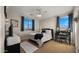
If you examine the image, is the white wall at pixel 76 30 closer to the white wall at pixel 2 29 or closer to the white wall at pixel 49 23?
the white wall at pixel 49 23

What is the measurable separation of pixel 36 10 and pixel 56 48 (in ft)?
2.65

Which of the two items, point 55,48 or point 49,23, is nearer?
point 55,48

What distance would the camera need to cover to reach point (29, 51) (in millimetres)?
1917

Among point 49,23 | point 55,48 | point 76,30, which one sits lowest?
point 55,48

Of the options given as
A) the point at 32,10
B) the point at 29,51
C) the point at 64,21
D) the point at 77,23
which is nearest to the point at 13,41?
the point at 29,51

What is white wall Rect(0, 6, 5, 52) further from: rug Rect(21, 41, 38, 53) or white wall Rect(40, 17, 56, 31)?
white wall Rect(40, 17, 56, 31)

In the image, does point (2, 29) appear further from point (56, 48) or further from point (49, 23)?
point (56, 48)

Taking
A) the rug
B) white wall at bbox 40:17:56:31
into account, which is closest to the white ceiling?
white wall at bbox 40:17:56:31

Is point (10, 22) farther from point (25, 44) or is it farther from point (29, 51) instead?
point (29, 51)

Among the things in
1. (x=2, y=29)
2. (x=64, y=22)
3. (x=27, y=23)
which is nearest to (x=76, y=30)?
(x=64, y=22)

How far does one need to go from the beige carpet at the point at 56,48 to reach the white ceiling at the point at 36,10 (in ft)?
1.80

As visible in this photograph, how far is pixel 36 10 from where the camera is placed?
1958mm
